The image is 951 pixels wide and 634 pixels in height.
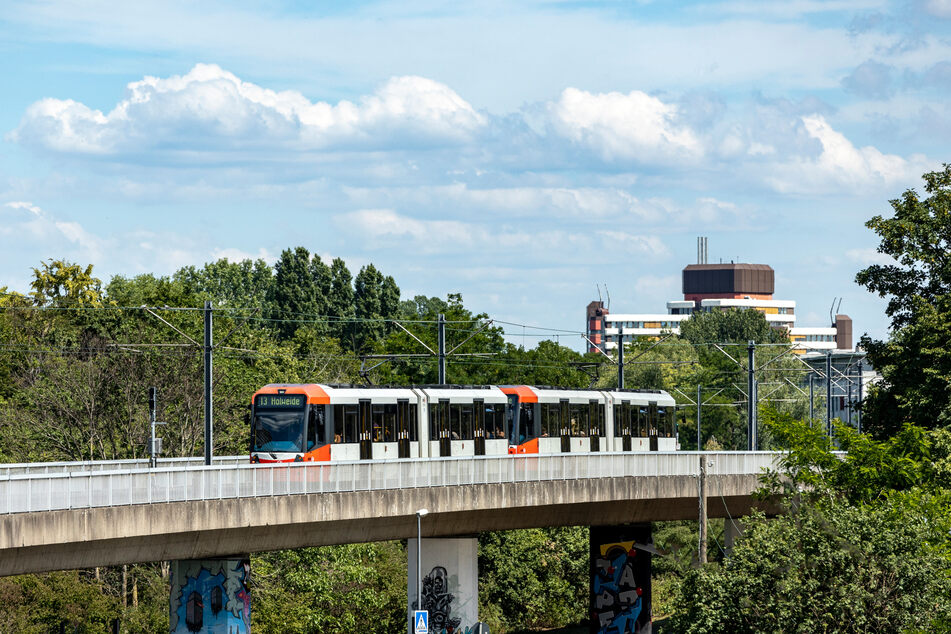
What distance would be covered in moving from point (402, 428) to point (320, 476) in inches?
286

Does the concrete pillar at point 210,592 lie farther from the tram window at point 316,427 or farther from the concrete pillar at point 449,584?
the concrete pillar at point 449,584

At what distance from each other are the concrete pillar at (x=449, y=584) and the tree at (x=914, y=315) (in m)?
15.5

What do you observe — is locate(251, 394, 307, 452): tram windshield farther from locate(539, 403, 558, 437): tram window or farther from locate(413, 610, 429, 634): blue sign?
locate(539, 403, 558, 437): tram window

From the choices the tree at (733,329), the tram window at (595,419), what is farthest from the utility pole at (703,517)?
the tree at (733,329)

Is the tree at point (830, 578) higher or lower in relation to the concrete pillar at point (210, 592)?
higher

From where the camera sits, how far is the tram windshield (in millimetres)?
41812

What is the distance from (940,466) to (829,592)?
425 inches

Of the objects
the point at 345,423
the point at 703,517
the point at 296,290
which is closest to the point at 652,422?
the point at 703,517

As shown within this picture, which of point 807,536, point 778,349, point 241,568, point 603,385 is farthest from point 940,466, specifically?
point 778,349

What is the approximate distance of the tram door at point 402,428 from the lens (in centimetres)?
4509

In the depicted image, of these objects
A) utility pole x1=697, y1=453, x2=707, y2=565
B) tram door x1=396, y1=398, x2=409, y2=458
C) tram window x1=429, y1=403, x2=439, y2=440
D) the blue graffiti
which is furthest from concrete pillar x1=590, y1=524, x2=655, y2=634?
tram door x1=396, y1=398, x2=409, y2=458

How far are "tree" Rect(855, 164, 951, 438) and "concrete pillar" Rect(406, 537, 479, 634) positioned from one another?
15454 millimetres

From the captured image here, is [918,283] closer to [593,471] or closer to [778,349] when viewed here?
[593,471]

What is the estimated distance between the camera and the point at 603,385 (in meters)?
133
